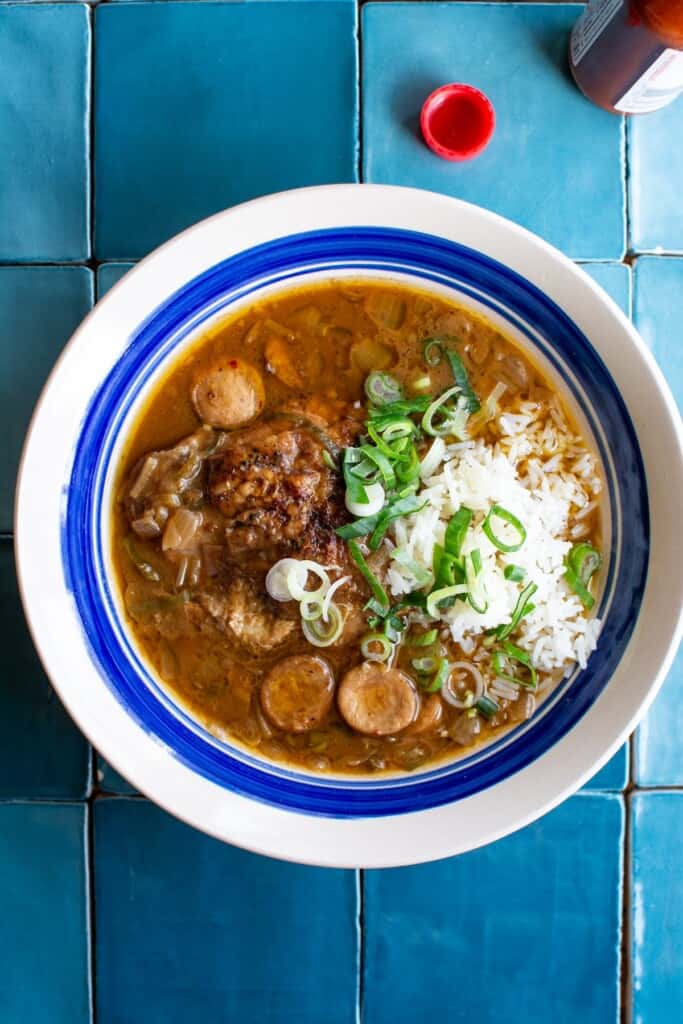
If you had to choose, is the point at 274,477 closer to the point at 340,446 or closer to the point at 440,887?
the point at 340,446

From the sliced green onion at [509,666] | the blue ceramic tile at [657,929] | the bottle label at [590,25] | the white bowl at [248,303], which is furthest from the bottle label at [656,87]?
the blue ceramic tile at [657,929]

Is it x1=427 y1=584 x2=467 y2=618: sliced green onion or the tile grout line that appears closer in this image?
x1=427 y1=584 x2=467 y2=618: sliced green onion

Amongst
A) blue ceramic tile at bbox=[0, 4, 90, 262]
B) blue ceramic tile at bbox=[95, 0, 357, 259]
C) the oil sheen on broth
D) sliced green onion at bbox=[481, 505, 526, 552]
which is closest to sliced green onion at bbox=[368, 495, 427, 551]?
the oil sheen on broth

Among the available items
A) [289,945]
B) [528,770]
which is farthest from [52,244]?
[289,945]

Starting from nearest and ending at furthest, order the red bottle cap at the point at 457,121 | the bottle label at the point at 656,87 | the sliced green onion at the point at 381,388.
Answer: the bottle label at the point at 656,87
the sliced green onion at the point at 381,388
the red bottle cap at the point at 457,121

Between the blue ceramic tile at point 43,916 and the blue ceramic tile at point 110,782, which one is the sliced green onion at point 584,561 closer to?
the blue ceramic tile at point 110,782

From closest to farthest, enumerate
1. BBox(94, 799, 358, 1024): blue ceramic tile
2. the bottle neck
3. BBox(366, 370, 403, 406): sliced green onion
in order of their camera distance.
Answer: the bottle neck
BBox(366, 370, 403, 406): sliced green onion
BBox(94, 799, 358, 1024): blue ceramic tile

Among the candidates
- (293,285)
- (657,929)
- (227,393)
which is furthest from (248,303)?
(657,929)

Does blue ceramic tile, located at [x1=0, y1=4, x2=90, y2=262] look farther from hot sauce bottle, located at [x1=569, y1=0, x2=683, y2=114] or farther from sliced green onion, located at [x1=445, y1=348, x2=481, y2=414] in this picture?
hot sauce bottle, located at [x1=569, y1=0, x2=683, y2=114]
